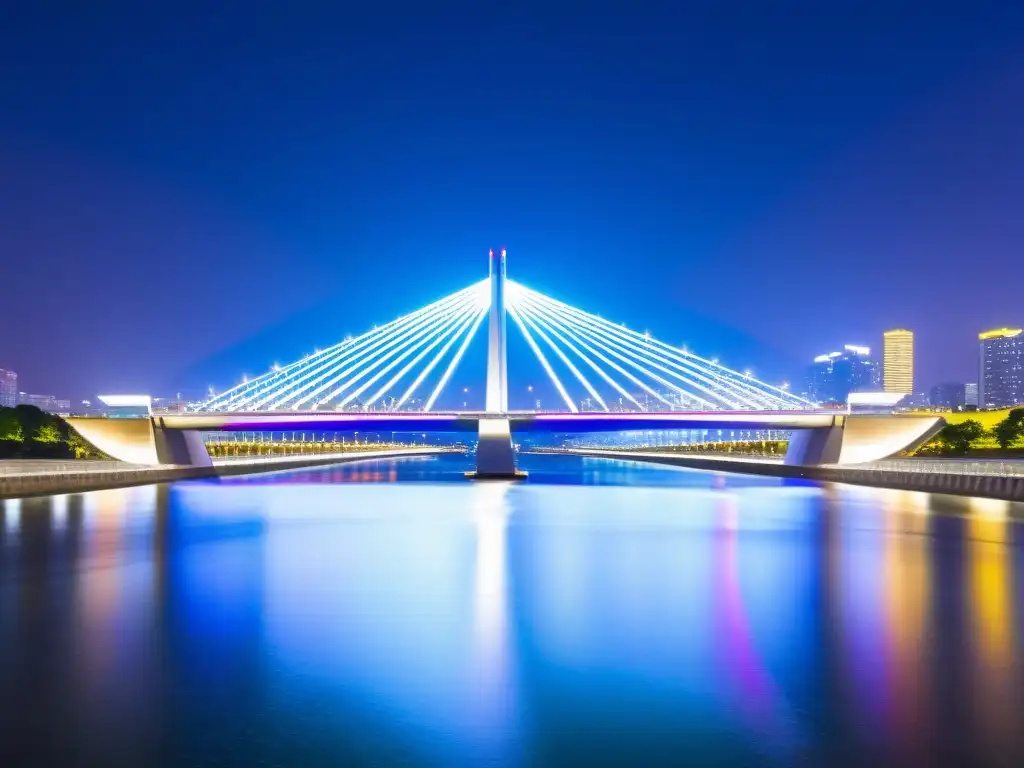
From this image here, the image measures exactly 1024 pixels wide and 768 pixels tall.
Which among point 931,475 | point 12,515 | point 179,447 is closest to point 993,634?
point 12,515

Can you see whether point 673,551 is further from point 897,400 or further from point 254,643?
point 897,400

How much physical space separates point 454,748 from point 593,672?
313 centimetres

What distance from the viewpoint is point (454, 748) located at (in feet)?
26.0

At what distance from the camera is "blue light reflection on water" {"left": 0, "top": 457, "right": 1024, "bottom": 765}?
818 centimetres

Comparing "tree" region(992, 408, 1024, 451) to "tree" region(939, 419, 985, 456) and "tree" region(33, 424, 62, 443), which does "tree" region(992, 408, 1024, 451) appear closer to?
"tree" region(939, 419, 985, 456)

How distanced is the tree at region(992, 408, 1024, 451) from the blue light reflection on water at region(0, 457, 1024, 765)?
148 feet

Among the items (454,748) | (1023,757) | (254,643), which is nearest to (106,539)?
(254,643)

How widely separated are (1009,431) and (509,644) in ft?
215

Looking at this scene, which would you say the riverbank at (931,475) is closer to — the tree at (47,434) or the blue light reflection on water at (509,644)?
the blue light reflection on water at (509,644)

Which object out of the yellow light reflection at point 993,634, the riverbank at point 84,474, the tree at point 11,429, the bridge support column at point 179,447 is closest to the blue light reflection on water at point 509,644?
the yellow light reflection at point 993,634

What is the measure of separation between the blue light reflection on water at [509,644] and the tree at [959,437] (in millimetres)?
43442

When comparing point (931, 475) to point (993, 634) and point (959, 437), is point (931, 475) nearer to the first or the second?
point (993, 634)

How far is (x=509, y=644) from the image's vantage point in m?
12.4

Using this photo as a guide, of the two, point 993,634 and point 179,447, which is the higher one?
point 993,634
